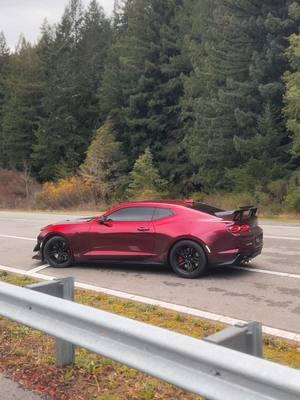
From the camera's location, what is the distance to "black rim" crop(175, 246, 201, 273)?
31.0 ft

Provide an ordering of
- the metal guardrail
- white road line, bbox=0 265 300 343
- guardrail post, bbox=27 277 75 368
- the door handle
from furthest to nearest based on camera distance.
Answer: the door handle
white road line, bbox=0 265 300 343
guardrail post, bbox=27 277 75 368
the metal guardrail

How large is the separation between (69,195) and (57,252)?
33653 millimetres

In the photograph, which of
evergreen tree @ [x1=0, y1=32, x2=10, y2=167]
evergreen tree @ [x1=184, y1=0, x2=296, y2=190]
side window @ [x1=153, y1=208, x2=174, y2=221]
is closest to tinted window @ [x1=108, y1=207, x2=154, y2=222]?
side window @ [x1=153, y1=208, x2=174, y2=221]

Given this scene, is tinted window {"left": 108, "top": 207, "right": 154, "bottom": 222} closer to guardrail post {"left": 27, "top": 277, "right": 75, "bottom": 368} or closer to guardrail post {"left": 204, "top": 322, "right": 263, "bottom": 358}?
guardrail post {"left": 27, "top": 277, "right": 75, "bottom": 368}

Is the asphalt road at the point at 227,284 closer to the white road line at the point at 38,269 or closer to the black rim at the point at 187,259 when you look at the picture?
the white road line at the point at 38,269

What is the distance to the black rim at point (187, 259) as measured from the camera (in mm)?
9453

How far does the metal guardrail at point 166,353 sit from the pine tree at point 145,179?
40778mm

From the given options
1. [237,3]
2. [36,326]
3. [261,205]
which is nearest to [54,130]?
[237,3]

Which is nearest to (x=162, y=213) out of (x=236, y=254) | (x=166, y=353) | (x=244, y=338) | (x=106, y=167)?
(x=236, y=254)

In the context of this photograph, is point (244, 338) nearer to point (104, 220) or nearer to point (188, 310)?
point (188, 310)

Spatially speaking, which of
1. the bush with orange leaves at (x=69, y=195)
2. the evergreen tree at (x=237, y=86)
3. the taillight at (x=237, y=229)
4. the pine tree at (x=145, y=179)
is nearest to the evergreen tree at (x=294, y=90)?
the evergreen tree at (x=237, y=86)

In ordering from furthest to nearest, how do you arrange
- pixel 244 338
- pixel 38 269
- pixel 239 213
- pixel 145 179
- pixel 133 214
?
1. pixel 145 179
2. pixel 38 269
3. pixel 133 214
4. pixel 239 213
5. pixel 244 338

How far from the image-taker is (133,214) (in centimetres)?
1031

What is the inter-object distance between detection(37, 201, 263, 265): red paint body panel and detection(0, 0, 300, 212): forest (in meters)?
20.8
